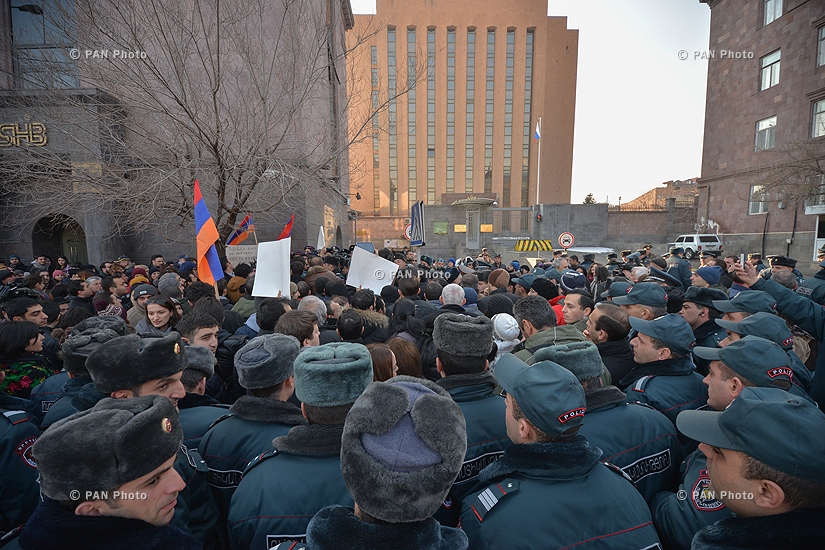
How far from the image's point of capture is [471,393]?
7.34 feet

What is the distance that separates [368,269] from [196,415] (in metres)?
4.14

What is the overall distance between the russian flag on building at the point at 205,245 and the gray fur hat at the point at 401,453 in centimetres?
498

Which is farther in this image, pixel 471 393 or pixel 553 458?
pixel 471 393

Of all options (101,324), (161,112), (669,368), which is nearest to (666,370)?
(669,368)

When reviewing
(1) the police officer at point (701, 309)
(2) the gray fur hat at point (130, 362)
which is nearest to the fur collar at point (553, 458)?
(2) the gray fur hat at point (130, 362)

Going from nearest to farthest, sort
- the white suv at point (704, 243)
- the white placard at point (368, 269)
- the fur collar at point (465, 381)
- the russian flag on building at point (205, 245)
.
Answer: the fur collar at point (465, 381)
the russian flag on building at point (205, 245)
the white placard at point (368, 269)
the white suv at point (704, 243)

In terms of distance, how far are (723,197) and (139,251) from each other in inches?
1243

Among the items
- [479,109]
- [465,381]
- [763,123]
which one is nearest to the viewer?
[465,381]

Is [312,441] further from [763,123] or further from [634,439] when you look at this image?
[763,123]

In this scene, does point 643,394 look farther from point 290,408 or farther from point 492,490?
point 290,408

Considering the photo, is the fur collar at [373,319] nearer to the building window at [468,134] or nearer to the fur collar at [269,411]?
the fur collar at [269,411]

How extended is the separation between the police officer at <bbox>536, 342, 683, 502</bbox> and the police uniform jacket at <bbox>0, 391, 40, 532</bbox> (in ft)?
8.80

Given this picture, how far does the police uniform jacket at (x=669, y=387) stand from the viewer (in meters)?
2.49

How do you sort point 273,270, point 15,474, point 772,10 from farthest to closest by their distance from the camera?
point 772,10 < point 273,270 < point 15,474
